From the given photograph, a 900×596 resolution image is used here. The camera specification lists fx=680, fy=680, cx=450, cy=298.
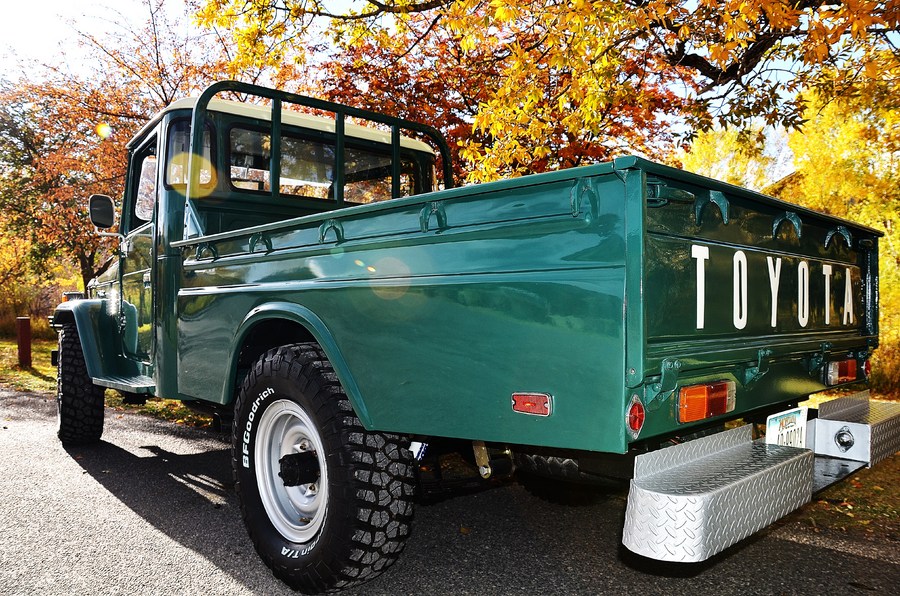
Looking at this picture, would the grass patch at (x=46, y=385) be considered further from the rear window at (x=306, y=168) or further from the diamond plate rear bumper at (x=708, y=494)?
the diamond plate rear bumper at (x=708, y=494)

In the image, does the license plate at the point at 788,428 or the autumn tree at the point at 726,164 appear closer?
the license plate at the point at 788,428

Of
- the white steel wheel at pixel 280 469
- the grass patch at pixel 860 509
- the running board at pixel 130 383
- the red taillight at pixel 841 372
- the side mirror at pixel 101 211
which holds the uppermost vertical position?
the side mirror at pixel 101 211

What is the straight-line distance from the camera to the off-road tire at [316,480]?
2.59m

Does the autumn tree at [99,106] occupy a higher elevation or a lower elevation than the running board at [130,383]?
higher

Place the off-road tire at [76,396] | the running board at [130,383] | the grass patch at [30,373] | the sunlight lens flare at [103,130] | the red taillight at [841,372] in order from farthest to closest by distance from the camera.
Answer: the sunlight lens flare at [103,130] < the grass patch at [30,373] < the off-road tire at [76,396] < the running board at [130,383] < the red taillight at [841,372]

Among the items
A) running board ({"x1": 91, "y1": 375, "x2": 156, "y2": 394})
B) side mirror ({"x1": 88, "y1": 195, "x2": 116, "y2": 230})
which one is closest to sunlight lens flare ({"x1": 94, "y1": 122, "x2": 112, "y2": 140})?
side mirror ({"x1": 88, "y1": 195, "x2": 116, "y2": 230})

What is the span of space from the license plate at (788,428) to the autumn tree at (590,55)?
2.39 meters

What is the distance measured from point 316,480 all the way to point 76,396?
3511 millimetres

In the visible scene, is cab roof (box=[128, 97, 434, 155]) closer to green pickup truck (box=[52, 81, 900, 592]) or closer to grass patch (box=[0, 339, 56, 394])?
green pickup truck (box=[52, 81, 900, 592])

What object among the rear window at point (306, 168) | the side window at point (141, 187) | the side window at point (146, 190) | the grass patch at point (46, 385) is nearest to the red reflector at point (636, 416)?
the rear window at point (306, 168)

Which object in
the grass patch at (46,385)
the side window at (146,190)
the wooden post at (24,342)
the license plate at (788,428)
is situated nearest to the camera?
the license plate at (788,428)

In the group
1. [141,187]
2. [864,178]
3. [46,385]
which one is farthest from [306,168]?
[864,178]

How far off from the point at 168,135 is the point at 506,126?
2.92m

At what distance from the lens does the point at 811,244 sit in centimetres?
308
